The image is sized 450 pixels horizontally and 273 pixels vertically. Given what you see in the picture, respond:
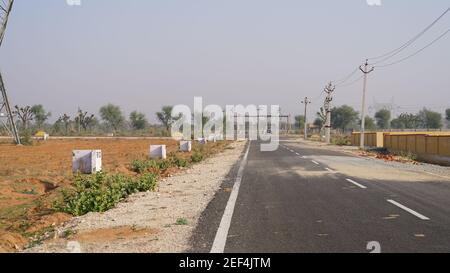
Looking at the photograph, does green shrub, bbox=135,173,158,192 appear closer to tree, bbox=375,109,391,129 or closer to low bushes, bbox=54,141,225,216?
low bushes, bbox=54,141,225,216

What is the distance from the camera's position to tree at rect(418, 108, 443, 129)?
392 feet

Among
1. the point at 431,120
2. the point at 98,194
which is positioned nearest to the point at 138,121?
the point at 431,120

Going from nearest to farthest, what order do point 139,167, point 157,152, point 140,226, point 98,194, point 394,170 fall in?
point 140,226, point 98,194, point 394,170, point 139,167, point 157,152

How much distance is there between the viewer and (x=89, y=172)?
59.1 feet

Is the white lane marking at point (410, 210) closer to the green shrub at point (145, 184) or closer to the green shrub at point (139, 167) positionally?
the green shrub at point (145, 184)

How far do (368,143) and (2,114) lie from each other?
117 ft

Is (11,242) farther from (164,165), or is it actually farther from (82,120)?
(82,120)

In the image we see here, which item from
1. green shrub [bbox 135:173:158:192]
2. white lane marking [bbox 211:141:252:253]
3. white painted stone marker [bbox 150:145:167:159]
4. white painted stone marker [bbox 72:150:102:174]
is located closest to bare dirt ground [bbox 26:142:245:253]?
white lane marking [bbox 211:141:252:253]

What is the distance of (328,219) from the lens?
8.85 metres

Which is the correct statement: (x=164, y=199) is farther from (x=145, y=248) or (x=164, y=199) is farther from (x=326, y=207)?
(x=145, y=248)

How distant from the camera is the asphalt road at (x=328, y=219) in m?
6.88

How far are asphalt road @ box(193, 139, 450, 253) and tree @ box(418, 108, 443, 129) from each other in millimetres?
113186

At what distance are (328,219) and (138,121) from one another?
401 feet

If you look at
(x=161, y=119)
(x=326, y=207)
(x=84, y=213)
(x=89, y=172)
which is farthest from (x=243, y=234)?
(x=161, y=119)
